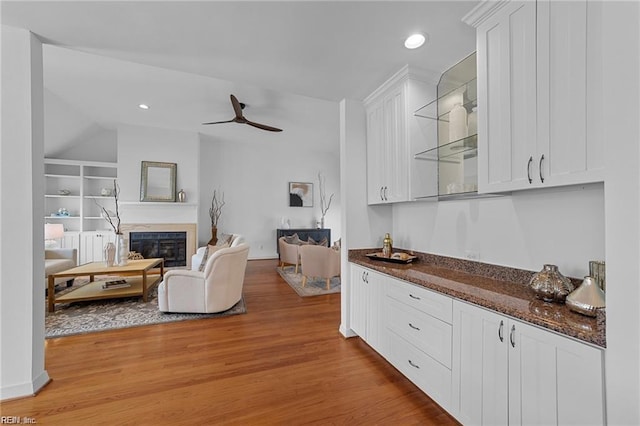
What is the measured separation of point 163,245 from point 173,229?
0.43m

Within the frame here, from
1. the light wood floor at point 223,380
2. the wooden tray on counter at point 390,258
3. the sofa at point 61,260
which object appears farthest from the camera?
the sofa at point 61,260

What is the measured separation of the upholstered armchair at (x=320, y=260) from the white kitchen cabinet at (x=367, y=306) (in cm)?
163

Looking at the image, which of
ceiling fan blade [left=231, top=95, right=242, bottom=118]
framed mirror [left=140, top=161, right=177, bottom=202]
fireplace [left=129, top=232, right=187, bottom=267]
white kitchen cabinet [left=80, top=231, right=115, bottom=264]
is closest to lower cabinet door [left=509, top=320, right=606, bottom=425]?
ceiling fan blade [left=231, top=95, right=242, bottom=118]

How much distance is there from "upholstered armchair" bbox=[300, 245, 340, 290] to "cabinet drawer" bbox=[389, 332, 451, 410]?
231 cm

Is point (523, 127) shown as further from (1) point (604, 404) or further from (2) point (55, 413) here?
(2) point (55, 413)

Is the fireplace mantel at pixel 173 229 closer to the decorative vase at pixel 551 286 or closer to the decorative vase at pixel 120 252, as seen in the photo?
the decorative vase at pixel 120 252

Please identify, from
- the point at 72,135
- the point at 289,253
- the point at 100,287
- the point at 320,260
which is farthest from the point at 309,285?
the point at 72,135

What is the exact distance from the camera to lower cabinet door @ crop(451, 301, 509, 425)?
126 cm

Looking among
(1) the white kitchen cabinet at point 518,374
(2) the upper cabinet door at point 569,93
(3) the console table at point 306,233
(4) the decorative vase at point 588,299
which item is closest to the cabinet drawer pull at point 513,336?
(1) the white kitchen cabinet at point 518,374

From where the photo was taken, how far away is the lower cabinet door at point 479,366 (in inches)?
49.6

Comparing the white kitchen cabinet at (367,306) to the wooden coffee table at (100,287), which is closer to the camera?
the white kitchen cabinet at (367,306)

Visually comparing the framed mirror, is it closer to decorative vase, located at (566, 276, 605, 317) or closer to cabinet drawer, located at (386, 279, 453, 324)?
cabinet drawer, located at (386, 279, 453, 324)

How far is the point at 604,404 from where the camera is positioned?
0.94m

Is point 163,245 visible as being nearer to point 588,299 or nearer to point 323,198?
point 323,198
